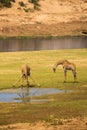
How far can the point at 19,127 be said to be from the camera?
2227 cm

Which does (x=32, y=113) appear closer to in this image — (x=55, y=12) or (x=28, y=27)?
(x=28, y=27)

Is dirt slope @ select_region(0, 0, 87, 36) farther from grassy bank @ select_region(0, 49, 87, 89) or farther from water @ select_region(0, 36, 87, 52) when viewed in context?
grassy bank @ select_region(0, 49, 87, 89)

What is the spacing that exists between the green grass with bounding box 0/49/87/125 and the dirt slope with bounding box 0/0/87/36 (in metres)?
50.0

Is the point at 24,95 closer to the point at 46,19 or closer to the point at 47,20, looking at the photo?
the point at 47,20

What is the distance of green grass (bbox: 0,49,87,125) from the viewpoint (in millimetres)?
24859

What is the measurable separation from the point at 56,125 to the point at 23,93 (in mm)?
10342

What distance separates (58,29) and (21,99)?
81.5m

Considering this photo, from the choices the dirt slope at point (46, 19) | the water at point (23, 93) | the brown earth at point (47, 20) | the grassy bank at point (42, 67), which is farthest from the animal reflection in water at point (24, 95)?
the brown earth at point (47, 20)

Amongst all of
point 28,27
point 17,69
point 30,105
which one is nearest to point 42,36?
point 28,27

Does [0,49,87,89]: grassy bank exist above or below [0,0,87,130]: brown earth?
above

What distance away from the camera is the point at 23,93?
107 feet

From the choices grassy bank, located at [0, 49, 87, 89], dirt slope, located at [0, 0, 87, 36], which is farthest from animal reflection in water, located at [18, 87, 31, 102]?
dirt slope, located at [0, 0, 87, 36]

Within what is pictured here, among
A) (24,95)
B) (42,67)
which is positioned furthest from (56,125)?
(42,67)

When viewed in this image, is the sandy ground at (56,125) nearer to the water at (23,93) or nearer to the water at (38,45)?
the water at (23,93)
